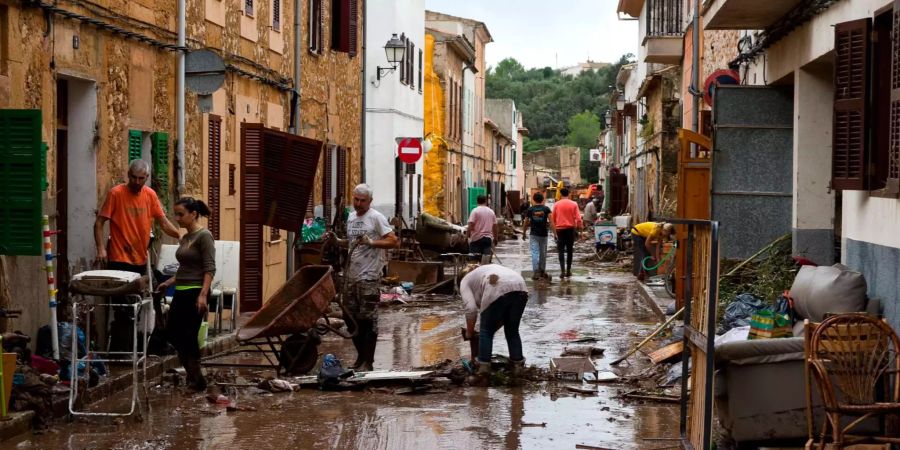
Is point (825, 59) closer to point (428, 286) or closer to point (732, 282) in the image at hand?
point (732, 282)

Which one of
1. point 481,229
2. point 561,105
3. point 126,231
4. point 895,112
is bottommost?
point 481,229

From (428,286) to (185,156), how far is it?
24.5 ft

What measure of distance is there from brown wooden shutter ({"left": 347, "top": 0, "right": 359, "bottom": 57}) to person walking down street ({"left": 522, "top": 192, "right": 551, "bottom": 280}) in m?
4.73

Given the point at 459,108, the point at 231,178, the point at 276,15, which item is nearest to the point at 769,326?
the point at 231,178

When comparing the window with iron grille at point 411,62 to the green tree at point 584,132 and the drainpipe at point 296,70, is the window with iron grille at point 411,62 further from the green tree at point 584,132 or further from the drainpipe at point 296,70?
the green tree at point 584,132

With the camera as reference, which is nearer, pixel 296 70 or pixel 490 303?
pixel 490 303

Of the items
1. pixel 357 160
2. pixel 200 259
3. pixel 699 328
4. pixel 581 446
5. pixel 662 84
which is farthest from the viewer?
pixel 662 84

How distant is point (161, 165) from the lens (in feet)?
47.3

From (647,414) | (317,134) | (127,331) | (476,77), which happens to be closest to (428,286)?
(317,134)

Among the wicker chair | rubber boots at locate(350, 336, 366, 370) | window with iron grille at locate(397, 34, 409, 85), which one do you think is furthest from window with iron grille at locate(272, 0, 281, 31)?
window with iron grille at locate(397, 34, 409, 85)

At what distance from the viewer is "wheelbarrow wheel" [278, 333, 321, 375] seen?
11.9 m

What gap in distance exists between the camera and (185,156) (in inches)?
608

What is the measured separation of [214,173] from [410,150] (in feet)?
35.3

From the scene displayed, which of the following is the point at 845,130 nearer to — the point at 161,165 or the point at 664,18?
the point at 161,165
